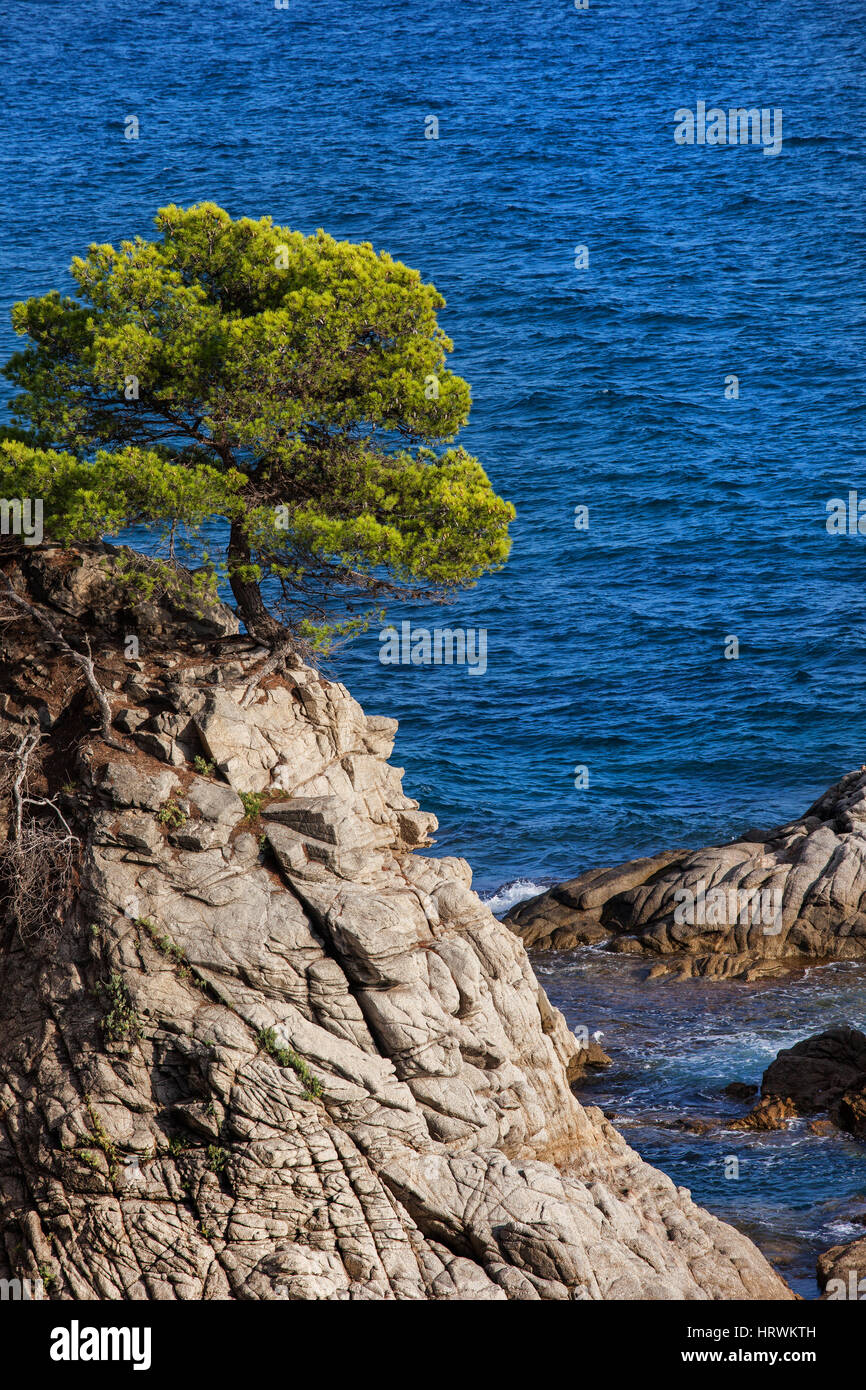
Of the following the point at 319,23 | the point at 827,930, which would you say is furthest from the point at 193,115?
the point at 827,930

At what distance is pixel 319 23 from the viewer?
145 m

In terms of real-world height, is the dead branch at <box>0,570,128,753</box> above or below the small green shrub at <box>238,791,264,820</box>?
above

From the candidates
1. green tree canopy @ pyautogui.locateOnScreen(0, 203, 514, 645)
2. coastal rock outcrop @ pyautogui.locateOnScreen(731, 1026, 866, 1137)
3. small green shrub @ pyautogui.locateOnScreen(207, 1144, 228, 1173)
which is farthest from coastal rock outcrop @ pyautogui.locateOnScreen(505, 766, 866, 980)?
small green shrub @ pyautogui.locateOnScreen(207, 1144, 228, 1173)

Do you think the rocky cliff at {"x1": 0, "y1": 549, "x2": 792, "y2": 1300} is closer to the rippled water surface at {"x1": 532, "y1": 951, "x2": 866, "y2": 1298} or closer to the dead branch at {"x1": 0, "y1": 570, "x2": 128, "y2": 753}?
the dead branch at {"x1": 0, "y1": 570, "x2": 128, "y2": 753}

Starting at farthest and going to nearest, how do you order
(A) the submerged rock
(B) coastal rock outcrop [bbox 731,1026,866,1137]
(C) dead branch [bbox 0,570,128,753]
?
(B) coastal rock outcrop [bbox 731,1026,866,1137], (A) the submerged rock, (C) dead branch [bbox 0,570,128,753]

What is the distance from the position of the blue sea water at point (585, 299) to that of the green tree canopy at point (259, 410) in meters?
19.0

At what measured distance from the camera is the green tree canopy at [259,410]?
2580 cm

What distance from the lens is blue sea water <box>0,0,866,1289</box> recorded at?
63.3 metres

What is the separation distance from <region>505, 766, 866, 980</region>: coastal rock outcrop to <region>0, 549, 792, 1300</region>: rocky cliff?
64.8 feet

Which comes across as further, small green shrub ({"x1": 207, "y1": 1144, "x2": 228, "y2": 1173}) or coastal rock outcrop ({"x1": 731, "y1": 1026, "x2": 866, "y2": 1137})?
coastal rock outcrop ({"x1": 731, "y1": 1026, "x2": 866, "y2": 1137})

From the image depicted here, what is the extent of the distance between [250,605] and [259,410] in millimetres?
4117

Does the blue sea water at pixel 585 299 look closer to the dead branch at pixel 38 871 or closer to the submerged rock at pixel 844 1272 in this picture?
the submerged rock at pixel 844 1272

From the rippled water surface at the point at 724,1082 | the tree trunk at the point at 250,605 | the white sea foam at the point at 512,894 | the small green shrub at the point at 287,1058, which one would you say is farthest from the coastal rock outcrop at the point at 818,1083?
the tree trunk at the point at 250,605

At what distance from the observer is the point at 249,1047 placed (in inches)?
910
